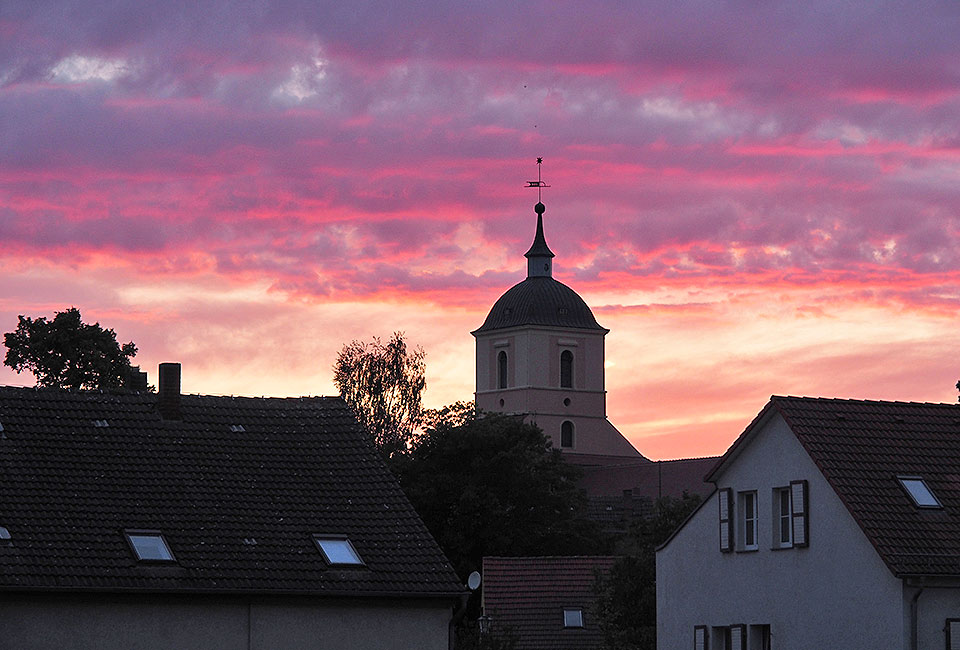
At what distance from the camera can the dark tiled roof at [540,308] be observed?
502 ft

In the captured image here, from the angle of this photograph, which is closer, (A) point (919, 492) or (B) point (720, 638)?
(A) point (919, 492)

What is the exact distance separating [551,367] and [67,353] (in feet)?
280

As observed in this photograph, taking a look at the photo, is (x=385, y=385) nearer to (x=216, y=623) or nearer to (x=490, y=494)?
(x=490, y=494)

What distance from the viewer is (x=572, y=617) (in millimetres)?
58625

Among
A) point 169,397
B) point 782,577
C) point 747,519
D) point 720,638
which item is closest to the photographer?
point 169,397

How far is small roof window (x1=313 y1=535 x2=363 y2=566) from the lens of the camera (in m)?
32.2

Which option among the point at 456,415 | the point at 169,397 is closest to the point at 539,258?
the point at 456,415

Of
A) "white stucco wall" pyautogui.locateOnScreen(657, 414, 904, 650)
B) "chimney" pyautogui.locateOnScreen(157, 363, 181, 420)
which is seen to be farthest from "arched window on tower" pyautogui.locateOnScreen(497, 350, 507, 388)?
"chimney" pyautogui.locateOnScreen(157, 363, 181, 420)

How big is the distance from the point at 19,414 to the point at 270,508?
14.7 ft

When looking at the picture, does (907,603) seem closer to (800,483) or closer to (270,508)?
(800,483)

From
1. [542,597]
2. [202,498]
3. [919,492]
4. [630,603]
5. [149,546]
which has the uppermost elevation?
[919,492]

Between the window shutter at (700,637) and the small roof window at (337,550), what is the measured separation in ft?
39.5

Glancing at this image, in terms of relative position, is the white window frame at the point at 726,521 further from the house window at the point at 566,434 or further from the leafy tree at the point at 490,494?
the house window at the point at 566,434

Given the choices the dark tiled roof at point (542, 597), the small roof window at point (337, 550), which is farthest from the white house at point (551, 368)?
the small roof window at point (337, 550)
